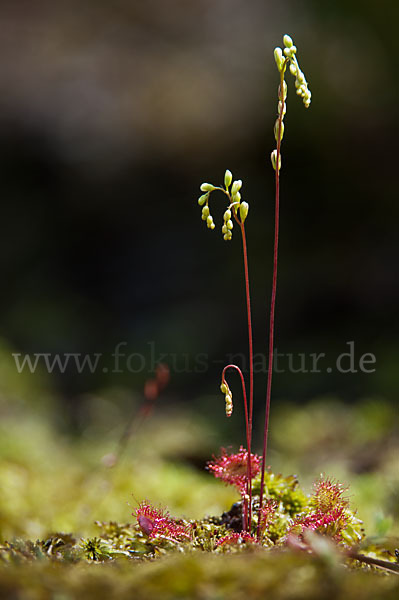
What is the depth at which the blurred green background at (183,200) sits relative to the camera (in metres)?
6.76

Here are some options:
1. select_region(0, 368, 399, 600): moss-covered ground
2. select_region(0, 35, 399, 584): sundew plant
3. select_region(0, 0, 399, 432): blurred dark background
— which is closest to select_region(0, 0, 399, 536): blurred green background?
select_region(0, 0, 399, 432): blurred dark background

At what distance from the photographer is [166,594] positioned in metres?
0.95

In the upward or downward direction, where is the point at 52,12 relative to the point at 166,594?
upward

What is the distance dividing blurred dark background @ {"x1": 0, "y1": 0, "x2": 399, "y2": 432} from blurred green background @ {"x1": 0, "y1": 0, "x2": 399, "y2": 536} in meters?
0.03

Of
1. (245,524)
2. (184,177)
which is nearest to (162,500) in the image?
(245,524)

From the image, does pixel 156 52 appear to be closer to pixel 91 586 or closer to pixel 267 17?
pixel 267 17

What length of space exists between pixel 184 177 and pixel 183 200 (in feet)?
1.33

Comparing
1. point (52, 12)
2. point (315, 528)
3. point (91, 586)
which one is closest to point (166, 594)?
point (91, 586)

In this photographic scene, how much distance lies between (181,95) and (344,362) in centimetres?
522

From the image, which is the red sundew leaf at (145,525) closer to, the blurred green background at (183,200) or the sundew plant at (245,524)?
the sundew plant at (245,524)

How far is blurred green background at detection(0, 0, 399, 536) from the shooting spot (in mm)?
6762

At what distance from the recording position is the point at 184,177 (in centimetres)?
914

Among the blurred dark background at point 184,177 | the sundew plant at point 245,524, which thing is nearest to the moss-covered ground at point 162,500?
the sundew plant at point 245,524

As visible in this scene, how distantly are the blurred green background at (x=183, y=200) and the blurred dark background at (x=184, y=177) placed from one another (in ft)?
0.09
